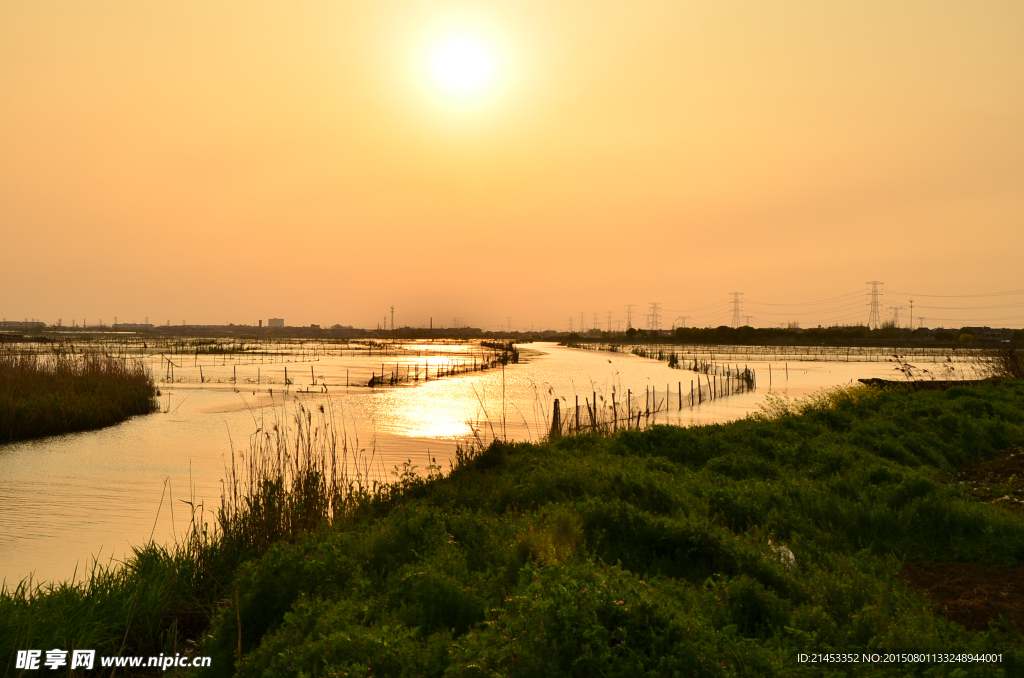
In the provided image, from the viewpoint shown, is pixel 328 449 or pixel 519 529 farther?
pixel 328 449

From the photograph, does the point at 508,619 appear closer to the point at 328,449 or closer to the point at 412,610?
the point at 412,610

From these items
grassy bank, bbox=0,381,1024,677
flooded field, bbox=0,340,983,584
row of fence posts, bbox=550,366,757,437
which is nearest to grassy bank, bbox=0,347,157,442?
flooded field, bbox=0,340,983,584

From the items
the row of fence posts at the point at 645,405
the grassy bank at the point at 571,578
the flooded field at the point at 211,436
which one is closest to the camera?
the grassy bank at the point at 571,578

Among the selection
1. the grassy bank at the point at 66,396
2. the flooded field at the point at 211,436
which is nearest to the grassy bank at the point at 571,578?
the flooded field at the point at 211,436

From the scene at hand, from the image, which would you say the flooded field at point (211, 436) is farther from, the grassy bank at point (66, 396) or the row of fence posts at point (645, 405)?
the grassy bank at point (66, 396)

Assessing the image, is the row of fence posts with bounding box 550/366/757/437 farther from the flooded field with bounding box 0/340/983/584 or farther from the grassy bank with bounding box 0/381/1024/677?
the grassy bank with bounding box 0/381/1024/677

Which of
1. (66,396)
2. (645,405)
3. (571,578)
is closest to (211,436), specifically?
(66,396)

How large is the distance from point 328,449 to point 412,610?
12793mm

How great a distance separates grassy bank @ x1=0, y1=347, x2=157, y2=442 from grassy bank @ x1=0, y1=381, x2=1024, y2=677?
46.7ft

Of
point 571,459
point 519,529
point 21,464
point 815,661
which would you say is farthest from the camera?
point 21,464

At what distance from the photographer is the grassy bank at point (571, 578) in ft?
17.1

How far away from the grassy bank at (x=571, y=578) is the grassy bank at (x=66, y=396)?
46.7 feet

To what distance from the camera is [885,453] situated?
49.3ft

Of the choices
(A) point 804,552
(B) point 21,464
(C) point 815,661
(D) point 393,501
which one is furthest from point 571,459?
(B) point 21,464
